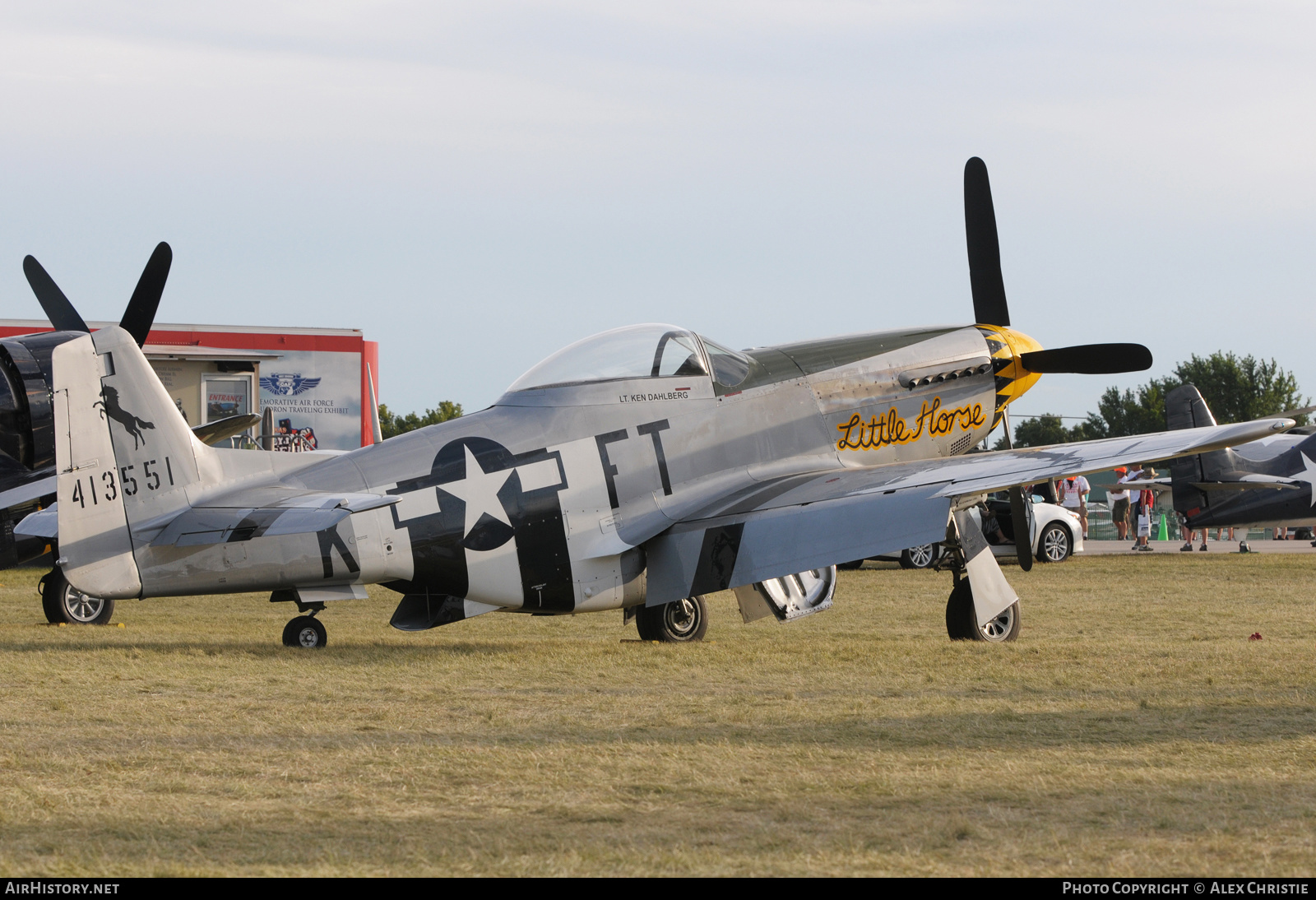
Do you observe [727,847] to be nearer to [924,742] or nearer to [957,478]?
[924,742]

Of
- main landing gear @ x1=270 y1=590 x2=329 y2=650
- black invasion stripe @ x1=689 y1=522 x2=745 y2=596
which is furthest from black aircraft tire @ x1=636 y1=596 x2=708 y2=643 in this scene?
main landing gear @ x1=270 y1=590 x2=329 y2=650

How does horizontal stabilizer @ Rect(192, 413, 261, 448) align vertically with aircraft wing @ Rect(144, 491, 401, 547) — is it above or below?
above

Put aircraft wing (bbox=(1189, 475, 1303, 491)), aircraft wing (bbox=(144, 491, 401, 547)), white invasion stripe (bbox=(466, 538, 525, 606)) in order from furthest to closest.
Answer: aircraft wing (bbox=(1189, 475, 1303, 491)) < white invasion stripe (bbox=(466, 538, 525, 606)) < aircraft wing (bbox=(144, 491, 401, 547))

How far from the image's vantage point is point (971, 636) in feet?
32.1

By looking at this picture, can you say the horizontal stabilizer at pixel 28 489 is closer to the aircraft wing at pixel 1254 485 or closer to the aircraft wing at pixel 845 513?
the aircraft wing at pixel 845 513

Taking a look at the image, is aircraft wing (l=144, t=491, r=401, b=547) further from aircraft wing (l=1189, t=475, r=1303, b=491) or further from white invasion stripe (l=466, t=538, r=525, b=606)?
aircraft wing (l=1189, t=475, r=1303, b=491)

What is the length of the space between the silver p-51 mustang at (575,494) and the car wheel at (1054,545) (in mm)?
11992

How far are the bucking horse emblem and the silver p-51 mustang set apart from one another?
0.01 m

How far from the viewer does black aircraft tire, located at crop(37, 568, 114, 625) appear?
11922 mm

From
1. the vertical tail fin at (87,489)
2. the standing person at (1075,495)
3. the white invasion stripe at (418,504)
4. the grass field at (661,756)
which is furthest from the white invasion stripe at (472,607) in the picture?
the standing person at (1075,495)

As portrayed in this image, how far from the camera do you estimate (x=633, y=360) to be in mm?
9852

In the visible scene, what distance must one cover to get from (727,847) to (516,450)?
5562mm

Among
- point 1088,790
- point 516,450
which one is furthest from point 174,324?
point 1088,790

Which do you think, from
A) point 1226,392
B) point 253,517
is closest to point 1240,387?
point 1226,392
